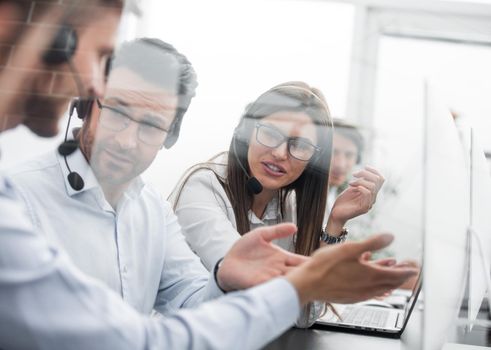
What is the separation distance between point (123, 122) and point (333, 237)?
0.35m

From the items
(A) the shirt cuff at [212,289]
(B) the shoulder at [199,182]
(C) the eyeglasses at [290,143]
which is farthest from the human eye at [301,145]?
(A) the shirt cuff at [212,289]

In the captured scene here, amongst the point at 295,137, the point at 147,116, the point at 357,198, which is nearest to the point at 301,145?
the point at 295,137

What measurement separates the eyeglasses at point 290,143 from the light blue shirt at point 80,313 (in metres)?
0.25

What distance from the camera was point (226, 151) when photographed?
2.72 ft

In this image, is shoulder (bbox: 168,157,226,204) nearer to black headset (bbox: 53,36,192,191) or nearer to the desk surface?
black headset (bbox: 53,36,192,191)

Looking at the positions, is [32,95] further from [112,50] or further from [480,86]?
[480,86]

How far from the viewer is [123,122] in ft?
2.39

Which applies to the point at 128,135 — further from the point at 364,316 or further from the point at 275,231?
the point at 364,316

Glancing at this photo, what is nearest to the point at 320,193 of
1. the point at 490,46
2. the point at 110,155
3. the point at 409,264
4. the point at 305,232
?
the point at 305,232

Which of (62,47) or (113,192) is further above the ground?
(62,47)

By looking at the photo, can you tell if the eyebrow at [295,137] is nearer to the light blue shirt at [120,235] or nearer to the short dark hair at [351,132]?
the short dark hair at [351,132]

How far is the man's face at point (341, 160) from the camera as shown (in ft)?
2.68

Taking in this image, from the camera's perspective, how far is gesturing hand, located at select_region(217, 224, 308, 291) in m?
0.67

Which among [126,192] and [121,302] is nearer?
[121,302]
